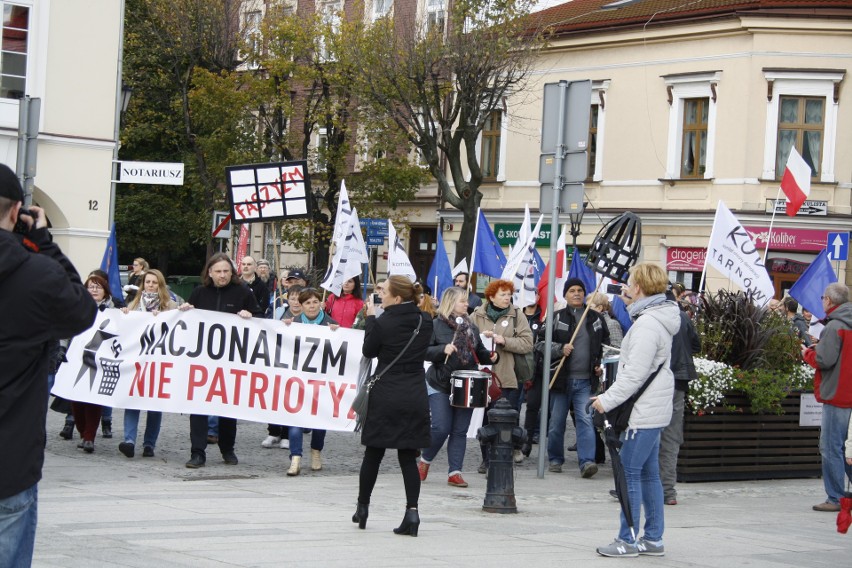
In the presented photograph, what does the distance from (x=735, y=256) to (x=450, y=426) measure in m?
5.17

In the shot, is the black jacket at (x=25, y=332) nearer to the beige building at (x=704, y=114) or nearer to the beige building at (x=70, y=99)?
the beige building at (x=70, y=99)

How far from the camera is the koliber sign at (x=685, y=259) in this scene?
34406mm

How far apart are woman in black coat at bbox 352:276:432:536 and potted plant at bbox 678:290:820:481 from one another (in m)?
4.43

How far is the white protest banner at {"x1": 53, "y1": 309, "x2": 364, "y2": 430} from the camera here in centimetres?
1262

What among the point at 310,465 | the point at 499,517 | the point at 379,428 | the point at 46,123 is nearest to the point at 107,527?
the point at 379,428

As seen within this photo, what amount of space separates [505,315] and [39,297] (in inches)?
339

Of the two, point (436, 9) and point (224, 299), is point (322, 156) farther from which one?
point (224, 299)

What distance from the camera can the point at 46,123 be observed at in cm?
2558

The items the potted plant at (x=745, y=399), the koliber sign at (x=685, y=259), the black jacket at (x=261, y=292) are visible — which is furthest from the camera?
the koliber sign at (x=685, y=259)

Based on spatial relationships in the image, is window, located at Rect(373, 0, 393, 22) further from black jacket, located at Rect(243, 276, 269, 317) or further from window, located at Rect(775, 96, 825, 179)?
black jacket, located at Rect(243, 276, 269, 317)

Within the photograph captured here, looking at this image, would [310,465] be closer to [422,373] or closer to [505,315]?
[505,315]

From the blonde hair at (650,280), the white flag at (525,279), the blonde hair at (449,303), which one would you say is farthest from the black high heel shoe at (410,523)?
the white flag at (525,279)

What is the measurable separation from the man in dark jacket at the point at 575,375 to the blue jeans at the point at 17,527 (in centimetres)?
889

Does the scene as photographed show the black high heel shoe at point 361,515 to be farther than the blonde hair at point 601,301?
No
